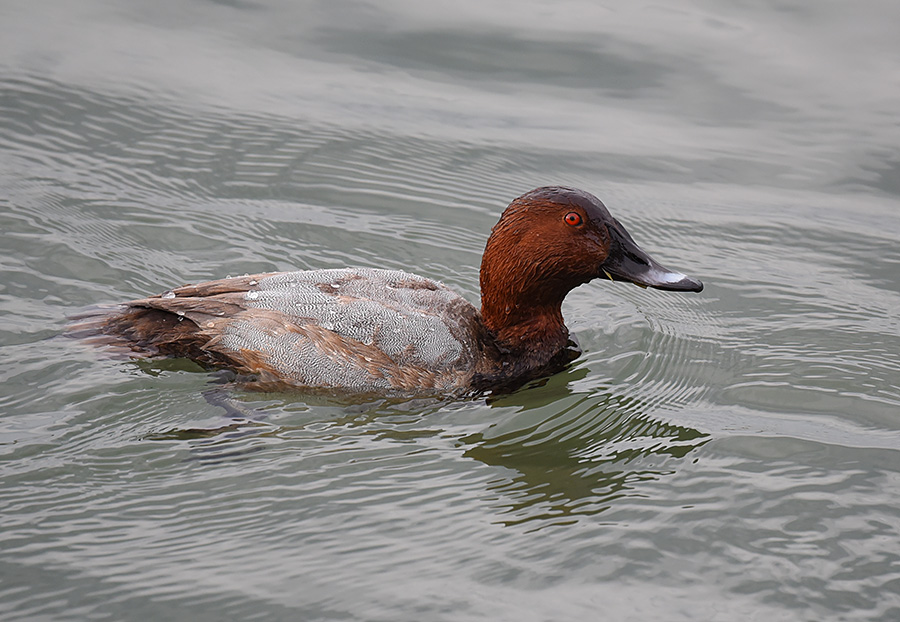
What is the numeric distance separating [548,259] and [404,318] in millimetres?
1021

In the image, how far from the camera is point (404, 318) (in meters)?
6.56

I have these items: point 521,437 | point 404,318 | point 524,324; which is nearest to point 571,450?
point 521,437

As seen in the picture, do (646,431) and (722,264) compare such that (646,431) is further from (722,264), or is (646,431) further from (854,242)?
(854,242)

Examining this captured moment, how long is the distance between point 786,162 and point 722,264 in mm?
1945

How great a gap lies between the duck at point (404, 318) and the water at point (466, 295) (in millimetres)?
172

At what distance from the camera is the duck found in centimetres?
646

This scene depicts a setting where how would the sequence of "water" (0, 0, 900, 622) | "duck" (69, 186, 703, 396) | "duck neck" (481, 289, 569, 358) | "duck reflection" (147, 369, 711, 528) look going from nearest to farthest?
1. "water" (0, 0, 900, 622)
2. "duck reflection" (147, 369, 711, 528)
3. "duck" (69, 186, 703, 396)
4. "duck neck" (481, 289, 569, 358)

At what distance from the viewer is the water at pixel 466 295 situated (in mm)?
5176

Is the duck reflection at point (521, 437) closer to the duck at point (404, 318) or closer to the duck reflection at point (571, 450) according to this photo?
the duck reflection at point (571, 450)

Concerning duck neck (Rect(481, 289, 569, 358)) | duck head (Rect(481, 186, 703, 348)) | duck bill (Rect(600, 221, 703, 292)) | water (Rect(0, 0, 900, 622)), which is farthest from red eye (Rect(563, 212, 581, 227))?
water (Rect(0, 0, 900, 622))

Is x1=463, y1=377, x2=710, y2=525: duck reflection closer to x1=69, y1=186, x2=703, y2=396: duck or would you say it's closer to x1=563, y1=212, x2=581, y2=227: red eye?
x1=69, y1=186, x2=703, y2=396: duck

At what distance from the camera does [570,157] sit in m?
9.98

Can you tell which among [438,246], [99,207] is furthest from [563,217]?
[99,207]

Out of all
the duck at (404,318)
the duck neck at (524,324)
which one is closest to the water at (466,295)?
the duck at (404,318)
